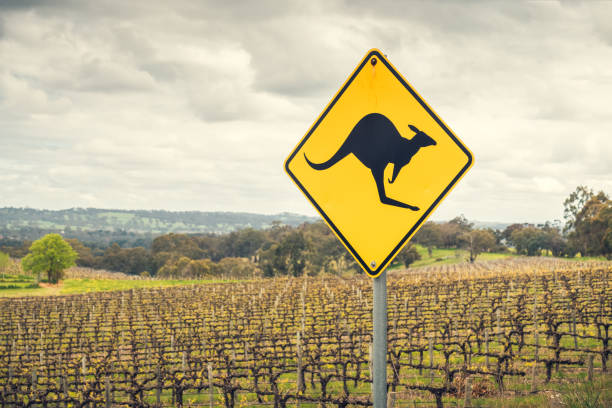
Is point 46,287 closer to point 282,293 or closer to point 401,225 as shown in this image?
point 282,293

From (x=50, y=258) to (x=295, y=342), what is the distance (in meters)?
69.9

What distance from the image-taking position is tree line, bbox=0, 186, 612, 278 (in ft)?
266

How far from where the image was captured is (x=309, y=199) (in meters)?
2.53

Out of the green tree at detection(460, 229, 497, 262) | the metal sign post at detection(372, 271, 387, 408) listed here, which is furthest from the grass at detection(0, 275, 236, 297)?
the metal sign post at detection(372, 271, 387, 408)

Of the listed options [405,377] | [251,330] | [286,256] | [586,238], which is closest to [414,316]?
[251,330]

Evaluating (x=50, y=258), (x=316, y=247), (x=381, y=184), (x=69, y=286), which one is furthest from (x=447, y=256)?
(x=381, y=184)

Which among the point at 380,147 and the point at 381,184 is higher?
the point at 380,147

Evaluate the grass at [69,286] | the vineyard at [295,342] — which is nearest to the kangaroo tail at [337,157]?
the vineyard at [295,342]

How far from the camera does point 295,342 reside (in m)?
24.6

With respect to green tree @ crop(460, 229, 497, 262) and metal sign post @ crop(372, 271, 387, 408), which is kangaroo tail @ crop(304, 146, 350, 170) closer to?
metal sign post @ crop(372, 271, 387, 408)

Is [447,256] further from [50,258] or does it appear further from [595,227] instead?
[50,258]

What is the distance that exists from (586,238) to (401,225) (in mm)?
91338

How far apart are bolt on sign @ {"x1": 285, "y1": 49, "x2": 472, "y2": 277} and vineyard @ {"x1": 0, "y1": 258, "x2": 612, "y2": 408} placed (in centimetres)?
537

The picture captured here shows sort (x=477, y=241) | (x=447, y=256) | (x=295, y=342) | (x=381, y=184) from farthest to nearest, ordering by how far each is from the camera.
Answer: (x=447, y=256)
(x=477, y=241)
(x=295, y=342)
(x=381, y=184)
